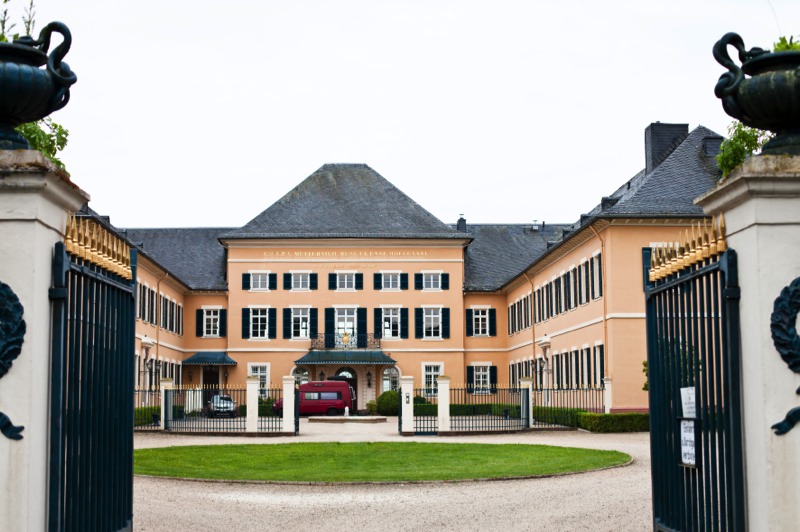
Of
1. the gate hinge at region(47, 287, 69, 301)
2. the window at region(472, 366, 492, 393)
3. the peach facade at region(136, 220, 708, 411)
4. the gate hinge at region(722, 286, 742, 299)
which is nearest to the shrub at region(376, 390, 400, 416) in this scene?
the peach facade at region(136, 220, 708, 411)

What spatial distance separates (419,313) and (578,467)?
116 ft

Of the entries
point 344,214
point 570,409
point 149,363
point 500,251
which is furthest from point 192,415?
point 500,251

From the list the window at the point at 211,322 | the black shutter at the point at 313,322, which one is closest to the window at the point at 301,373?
the black shutter at the point at 313,322

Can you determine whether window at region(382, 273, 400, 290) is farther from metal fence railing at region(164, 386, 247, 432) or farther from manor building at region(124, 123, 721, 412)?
metal fence railing at region(164, 386, 247, 432)

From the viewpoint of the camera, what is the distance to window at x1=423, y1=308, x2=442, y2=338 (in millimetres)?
52625

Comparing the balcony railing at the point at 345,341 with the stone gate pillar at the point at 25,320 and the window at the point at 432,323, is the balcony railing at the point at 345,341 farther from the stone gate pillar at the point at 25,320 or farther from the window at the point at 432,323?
the stone gate pillar at the point at 25,320

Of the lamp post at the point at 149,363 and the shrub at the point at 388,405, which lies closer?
the lamp post at the point at 149,363

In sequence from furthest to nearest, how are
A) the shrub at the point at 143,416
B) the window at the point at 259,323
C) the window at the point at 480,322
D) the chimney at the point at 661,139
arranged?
the window at the point at 480,322 < the window at the point at 259,323 < the chimney at the point at 661,139 < the shrub at the point at 143,416

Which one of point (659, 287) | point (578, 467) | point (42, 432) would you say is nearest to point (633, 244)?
point (578, 467)

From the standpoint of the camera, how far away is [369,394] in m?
51.9

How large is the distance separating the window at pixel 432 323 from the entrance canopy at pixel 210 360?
9.43m

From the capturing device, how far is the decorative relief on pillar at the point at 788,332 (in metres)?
6.02

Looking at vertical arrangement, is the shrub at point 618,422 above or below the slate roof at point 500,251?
below

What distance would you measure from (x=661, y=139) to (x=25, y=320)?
1414 inches
